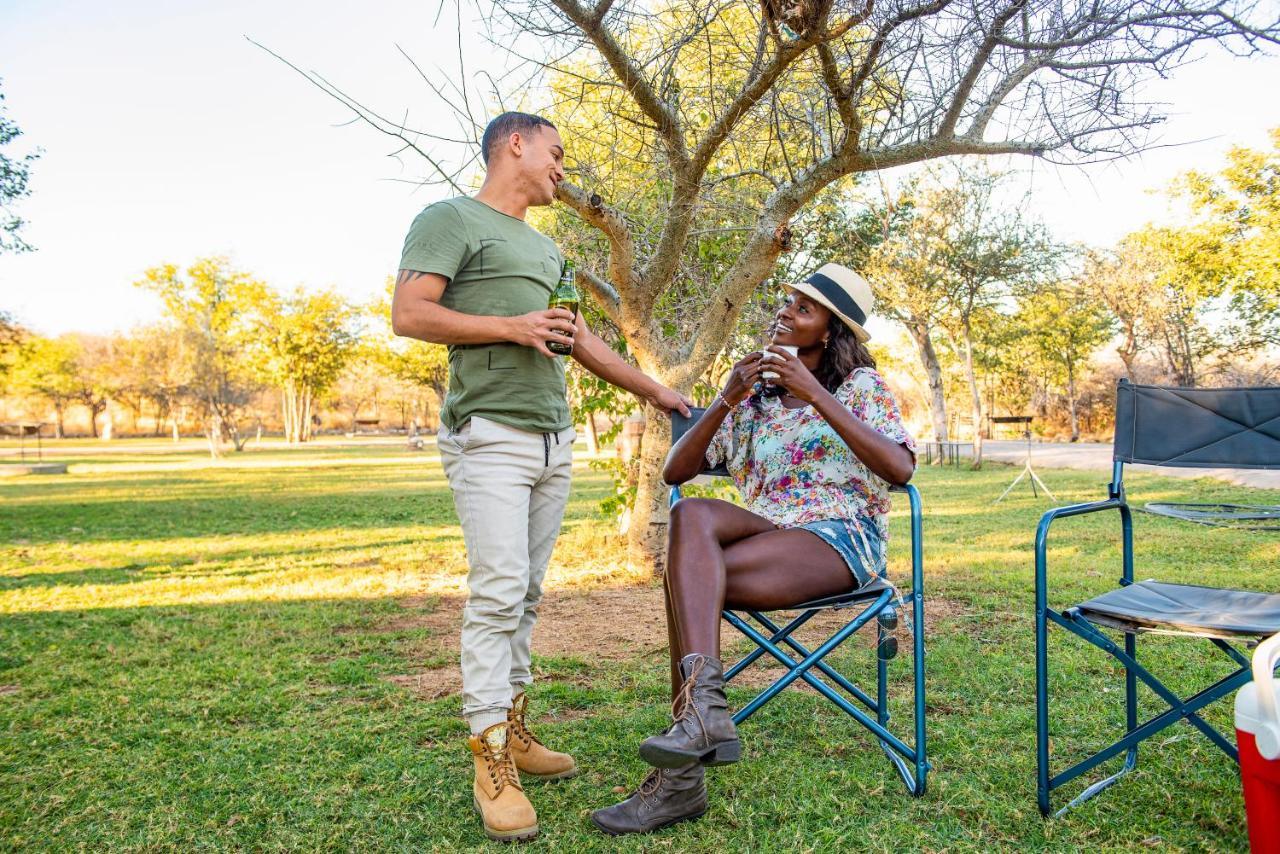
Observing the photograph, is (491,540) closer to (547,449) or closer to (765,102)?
(547,449)

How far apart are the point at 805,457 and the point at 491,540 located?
109 cm

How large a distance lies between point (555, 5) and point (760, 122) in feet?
4.82

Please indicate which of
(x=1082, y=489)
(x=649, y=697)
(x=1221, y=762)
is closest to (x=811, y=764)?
(x=649, y=697)

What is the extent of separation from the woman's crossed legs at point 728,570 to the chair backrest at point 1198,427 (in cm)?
109

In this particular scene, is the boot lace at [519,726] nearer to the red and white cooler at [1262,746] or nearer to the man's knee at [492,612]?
the man's knee at [492,612]

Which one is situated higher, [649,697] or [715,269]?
[715,269]

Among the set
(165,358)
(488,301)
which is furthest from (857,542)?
(165,358)

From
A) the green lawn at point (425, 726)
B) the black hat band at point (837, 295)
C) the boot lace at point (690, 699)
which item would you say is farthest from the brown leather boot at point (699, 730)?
the black hat band at point (837, 295)

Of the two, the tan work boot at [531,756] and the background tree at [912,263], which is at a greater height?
the background tree at [912,263]

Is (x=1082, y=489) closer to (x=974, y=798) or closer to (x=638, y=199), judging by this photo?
(x=638, y=199)

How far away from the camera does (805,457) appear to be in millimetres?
2799

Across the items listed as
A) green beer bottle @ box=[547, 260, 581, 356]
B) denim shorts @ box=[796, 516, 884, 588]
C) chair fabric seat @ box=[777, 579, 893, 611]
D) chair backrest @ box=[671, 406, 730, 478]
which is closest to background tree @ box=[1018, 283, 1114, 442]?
chair backrest @ box=[671, 406, 730, 478]

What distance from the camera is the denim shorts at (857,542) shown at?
2510mm

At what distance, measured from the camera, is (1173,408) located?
106 inches
